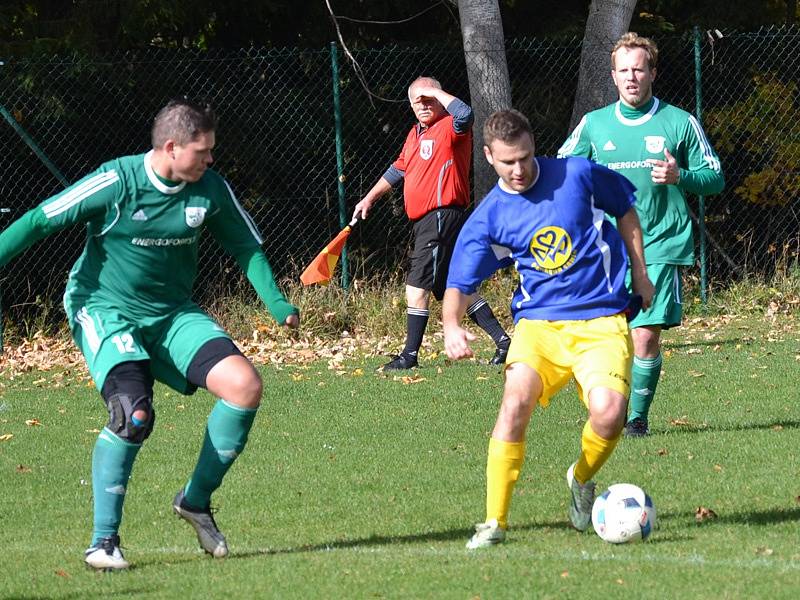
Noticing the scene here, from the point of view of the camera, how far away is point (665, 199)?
7582 mm

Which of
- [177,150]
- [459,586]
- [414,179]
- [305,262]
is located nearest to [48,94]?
[305,262]

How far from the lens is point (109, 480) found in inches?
209

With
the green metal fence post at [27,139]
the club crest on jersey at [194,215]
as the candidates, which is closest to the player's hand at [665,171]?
the club crest on jersey at [194,215]

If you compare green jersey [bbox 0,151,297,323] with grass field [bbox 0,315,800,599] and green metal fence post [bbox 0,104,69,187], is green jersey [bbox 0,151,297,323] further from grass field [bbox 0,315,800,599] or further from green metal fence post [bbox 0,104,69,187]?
green metal fence post [bbox 0,104,69,187]

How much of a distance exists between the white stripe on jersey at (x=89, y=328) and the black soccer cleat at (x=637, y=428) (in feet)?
11.4

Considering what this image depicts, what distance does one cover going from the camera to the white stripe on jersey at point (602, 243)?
557 cm

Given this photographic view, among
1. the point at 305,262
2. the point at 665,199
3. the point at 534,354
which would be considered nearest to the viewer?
the point at 534,354

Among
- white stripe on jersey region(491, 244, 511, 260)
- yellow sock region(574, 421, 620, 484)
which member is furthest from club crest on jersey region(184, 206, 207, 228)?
yellow sock region(574, 421, 620, 484)

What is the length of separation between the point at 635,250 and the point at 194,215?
6.13 ft

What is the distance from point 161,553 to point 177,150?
5.61 feet

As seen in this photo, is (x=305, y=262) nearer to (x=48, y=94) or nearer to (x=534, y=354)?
(x=48, y=94)

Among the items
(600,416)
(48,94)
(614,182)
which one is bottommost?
(48,94)

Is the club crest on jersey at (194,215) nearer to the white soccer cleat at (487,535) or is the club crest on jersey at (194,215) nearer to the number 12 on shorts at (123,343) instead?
the number 12 on shorts at (123,343)

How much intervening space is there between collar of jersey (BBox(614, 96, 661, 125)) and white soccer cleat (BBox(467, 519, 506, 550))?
9.81 feet
